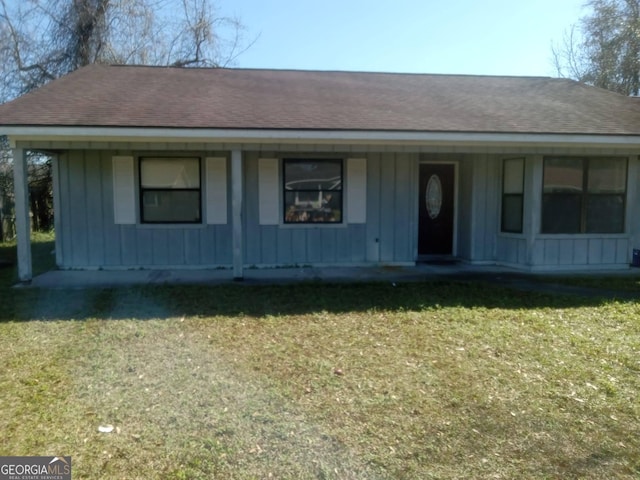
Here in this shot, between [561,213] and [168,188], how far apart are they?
785cm

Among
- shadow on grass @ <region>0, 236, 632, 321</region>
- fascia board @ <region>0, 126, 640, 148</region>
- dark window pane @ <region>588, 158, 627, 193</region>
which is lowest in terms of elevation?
shadow on grass @ <region>0, 236, 632, 321</region>

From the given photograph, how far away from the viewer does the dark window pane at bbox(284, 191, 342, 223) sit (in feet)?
32.1

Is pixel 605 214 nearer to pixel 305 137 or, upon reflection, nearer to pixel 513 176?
pixel 513 176

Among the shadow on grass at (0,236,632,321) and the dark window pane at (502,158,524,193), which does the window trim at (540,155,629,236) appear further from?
the shadow on grass at (0,236,632,321)

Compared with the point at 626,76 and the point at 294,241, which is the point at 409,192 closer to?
the point at 294,241

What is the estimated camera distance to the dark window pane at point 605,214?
31.4 ft

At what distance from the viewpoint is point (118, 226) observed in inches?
372

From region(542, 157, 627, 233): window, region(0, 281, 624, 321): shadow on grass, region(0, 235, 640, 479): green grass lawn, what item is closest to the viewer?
region(0, 235, 640, 479): green grass lawn

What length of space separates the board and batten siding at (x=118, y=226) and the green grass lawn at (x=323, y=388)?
266cm

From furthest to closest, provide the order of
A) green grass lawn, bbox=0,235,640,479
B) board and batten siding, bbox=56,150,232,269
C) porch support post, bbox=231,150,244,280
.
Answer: board and batten siding, bbox=56,150,232,269 → porch support post, bbox=231,150,244,280 → green grass lawn, bbox=0,235,640,479

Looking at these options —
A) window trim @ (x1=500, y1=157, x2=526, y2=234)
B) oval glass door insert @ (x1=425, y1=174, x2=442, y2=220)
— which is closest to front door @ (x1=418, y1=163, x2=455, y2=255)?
oval glass door insert @ (x1=425, y1=174, x2=442, y2=220)

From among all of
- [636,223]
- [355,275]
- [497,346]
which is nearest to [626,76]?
[636,223]

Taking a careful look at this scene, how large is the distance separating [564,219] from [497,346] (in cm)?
547

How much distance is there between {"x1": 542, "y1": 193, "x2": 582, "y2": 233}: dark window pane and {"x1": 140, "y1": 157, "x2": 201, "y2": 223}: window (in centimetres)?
695
